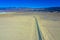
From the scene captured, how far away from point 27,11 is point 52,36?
37 cm

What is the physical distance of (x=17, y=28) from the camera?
768mm

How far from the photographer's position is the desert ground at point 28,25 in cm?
66

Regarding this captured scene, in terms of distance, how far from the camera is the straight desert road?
0.66 m

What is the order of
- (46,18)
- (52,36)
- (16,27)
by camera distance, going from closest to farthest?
(52,36)
(16,27)
(46,18)

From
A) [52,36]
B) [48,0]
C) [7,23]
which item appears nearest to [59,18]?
[48,0]

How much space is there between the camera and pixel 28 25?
2.64ft

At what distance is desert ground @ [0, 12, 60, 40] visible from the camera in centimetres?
66

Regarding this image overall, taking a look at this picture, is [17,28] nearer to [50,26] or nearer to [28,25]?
[28,25]

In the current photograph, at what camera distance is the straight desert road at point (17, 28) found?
658 millimetres

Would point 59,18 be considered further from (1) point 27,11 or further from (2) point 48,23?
(1) point 27,11

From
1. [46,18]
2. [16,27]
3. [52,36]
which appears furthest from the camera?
[46,18]

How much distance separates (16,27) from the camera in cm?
78

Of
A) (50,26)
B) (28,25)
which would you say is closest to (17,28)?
(28,25)

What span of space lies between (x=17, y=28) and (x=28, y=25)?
85 mm
